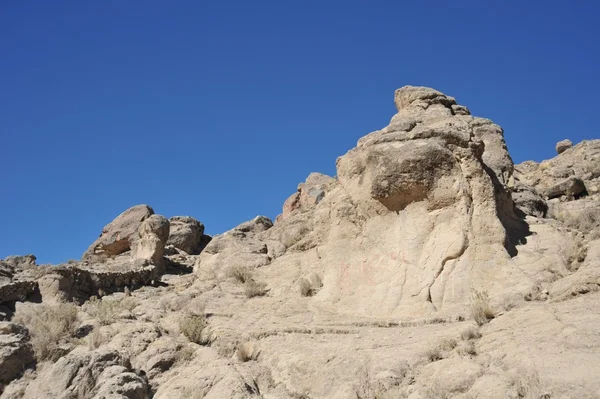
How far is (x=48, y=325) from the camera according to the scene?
11.2m

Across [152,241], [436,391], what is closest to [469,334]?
[436,391]

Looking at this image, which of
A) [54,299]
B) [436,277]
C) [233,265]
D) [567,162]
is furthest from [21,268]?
[567,162]

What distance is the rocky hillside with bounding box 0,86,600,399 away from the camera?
7.59m

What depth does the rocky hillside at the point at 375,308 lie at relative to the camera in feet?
24.9

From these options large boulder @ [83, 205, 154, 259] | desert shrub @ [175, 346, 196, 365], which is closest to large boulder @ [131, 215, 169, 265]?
large boulder @ [83, 205, 154, 259]

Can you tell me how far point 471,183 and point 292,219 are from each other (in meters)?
8.41

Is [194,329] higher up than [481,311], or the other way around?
[194,329]

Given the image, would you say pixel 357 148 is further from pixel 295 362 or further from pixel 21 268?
pixel 21 268

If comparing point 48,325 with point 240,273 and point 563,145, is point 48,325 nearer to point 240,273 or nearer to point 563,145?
point 240,273

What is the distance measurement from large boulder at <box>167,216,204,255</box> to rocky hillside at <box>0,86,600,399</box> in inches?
351

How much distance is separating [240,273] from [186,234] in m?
11.4

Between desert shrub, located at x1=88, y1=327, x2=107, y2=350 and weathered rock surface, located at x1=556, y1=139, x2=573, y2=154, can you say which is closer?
desert shrub, located at x1=88, y1=327, x2=107, y2=350

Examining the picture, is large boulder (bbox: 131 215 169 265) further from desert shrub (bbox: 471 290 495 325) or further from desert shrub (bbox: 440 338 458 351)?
desert shrub (bbox: 440 338 458 351)

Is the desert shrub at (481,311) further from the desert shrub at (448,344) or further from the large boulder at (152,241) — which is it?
the large boulder at (152,241)
